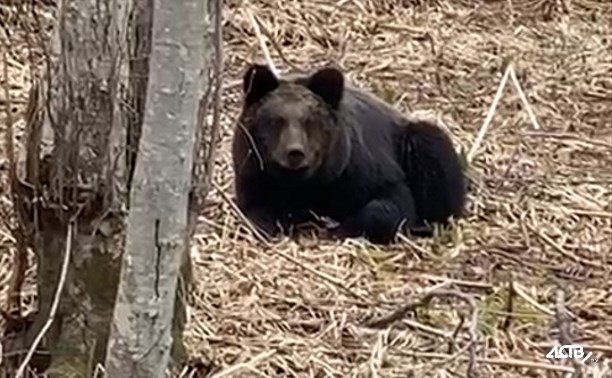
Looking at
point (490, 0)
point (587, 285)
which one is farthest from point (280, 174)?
point (490, 0)

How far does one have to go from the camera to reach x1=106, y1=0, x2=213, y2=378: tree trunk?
392 cm

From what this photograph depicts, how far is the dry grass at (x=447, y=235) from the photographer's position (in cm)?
594

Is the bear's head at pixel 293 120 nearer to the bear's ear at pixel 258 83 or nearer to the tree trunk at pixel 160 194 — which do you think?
the bear's ear at pixel 258 83

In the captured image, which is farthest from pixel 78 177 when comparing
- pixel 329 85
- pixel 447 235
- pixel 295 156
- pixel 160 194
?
pixel 447 235

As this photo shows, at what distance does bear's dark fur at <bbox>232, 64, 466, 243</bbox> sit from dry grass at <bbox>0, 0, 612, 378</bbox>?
0.20 m

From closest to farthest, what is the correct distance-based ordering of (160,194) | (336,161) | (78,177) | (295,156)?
(160,194)
(78,177)
(295,156)
(336,161)

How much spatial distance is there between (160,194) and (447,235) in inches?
149

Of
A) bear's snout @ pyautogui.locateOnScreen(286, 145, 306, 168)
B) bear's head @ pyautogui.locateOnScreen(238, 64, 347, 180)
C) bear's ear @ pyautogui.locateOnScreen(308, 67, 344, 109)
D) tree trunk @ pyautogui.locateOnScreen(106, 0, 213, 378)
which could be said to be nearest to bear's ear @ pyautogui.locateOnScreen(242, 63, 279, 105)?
bear's head @ pyautogui.locateOnScreen(238, 64, 347, 180)

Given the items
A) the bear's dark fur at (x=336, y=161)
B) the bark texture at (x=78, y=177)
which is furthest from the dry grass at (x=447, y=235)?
the bark texture at (x=78, y=177)

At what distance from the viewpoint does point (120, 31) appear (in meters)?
4.81

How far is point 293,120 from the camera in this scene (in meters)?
7.67

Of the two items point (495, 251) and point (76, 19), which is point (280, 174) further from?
point (76, 19)

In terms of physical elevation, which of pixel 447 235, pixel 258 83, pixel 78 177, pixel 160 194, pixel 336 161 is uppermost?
pixel 160 194

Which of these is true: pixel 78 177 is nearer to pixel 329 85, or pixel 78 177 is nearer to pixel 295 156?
pixel 295 156
